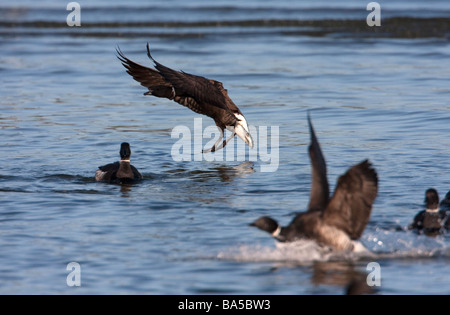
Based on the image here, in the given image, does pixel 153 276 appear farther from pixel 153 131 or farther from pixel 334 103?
pixel 334 103

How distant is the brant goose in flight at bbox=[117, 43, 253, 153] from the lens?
425 inches

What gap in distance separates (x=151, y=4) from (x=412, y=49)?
14.9 meters

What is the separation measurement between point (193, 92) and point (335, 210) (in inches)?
157

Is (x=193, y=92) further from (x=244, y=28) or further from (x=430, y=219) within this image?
(x=244, y=28)

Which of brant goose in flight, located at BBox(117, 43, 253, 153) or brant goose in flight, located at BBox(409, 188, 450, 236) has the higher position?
brant goose in flight, located at BBox(117, 43, 253, 153)

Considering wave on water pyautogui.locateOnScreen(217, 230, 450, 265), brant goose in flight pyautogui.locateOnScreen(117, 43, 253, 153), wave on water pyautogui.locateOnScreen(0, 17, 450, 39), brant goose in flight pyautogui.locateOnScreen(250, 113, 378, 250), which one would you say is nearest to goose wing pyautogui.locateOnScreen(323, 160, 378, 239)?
brant goose in flight pyautogui.locateOnScreen(250, 113, 378, 250)

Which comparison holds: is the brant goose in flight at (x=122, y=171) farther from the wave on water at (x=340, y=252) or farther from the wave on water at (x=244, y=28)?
the wave on water at (x=244, y=28)

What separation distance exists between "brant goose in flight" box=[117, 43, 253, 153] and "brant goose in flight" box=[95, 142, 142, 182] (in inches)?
38.5

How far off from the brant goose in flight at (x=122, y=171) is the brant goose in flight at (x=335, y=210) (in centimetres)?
351

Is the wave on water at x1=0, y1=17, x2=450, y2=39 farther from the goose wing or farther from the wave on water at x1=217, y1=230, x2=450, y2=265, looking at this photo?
the goose wing

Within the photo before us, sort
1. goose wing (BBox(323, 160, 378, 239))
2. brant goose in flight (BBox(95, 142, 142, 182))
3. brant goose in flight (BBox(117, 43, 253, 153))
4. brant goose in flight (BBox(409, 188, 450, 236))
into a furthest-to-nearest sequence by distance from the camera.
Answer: brant goose in flight (BBox(117, 43, 253, 153)), brant goose in flight (BBox(95, 142, 142, 182)), brant goose in flight (BBox(409, 188, 450, 236)), goose wing (BBox(323, 160, 378, 239))

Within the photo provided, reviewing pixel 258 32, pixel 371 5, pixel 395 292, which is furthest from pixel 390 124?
pixel 371 5

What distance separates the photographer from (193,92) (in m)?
10.9

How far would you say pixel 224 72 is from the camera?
19562 millimetres
